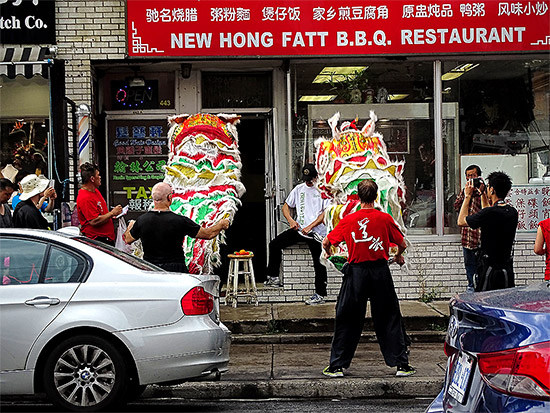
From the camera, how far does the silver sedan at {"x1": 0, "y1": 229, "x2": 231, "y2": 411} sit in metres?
7.15

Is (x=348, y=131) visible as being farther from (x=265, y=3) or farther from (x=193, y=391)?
(x=193, y=391)

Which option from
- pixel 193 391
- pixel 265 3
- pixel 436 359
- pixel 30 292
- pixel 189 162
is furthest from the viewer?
pixel 265 3

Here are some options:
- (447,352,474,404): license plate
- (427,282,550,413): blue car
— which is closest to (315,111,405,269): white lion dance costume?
(427,282,550,413): blue car

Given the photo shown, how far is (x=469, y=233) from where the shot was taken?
12258mm

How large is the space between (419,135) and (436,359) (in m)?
4.04

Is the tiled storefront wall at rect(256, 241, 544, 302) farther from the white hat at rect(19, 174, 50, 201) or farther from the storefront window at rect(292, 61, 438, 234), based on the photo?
the white hat at rect(19, 174, 50, 201)

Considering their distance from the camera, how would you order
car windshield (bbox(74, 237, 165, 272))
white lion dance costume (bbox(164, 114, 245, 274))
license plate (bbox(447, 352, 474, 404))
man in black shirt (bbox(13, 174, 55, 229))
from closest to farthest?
license plate (bbox(447, 352, 474, 404)), car windshield (bbox(74, 237, 165, 272)), man in black shirt (bbox(13, 174, 55, 229)), white lion dance costume (bbox(164, 114, 245, 274))

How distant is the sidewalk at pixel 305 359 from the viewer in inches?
332

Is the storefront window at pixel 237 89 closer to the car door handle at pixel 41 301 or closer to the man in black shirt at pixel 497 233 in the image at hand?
the man in black shirt at pixel 497 233

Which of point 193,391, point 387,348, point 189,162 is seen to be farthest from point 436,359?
→ point 189,162

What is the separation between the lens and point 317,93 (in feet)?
42.2

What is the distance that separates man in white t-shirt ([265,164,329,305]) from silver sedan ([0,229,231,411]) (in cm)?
502

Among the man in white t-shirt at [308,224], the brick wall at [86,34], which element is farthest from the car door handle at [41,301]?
the brick wall at [86,34]

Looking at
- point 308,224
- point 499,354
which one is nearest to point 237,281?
point 308,224
